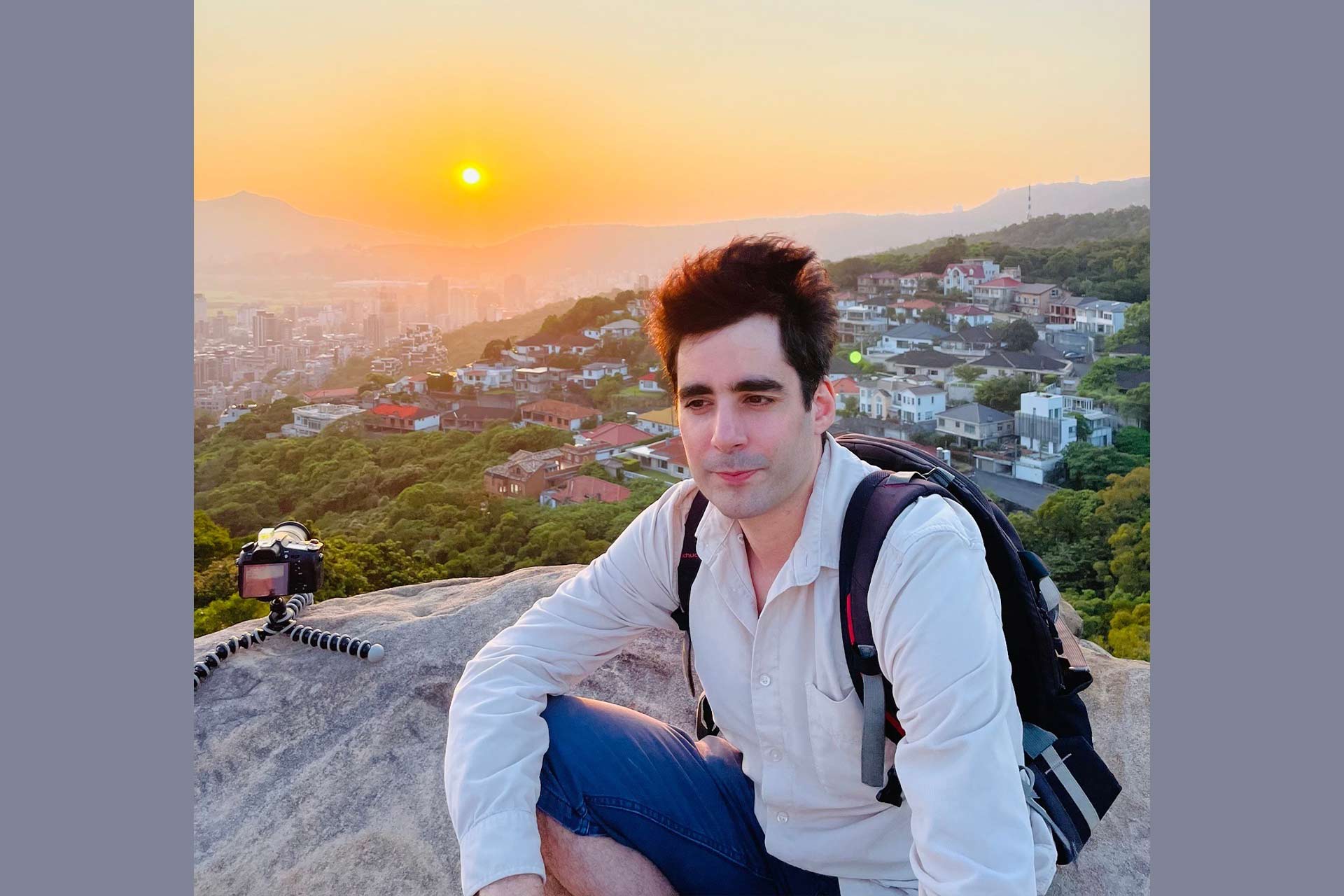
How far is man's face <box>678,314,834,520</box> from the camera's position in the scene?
153cm

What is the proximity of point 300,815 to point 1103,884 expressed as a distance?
6.54ft

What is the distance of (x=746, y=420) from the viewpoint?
1.54 m

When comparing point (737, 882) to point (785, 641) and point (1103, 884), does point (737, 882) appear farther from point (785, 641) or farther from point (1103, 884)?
point (1103, 884)

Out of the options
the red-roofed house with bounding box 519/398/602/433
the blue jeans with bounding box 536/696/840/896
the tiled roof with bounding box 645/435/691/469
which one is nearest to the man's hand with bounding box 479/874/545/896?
the blue jeans with bounding box 536/696/840/896

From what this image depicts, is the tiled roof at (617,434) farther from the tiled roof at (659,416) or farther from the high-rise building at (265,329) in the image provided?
the high-rise building at (265,329)

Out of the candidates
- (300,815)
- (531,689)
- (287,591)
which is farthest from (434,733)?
(531,689)

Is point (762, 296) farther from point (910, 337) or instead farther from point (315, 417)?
point (315, 417)

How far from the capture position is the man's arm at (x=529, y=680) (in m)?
1.55

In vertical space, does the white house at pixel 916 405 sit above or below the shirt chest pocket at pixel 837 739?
above

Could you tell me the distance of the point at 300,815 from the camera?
2518mm

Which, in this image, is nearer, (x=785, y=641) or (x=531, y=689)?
(x=785, y=641)

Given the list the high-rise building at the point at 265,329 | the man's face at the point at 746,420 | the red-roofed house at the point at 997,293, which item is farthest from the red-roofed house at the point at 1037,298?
the man's face at the point at 746,420

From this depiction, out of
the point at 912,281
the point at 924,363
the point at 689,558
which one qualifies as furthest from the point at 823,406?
the point at 912,281

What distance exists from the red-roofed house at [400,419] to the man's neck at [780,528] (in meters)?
11.8
